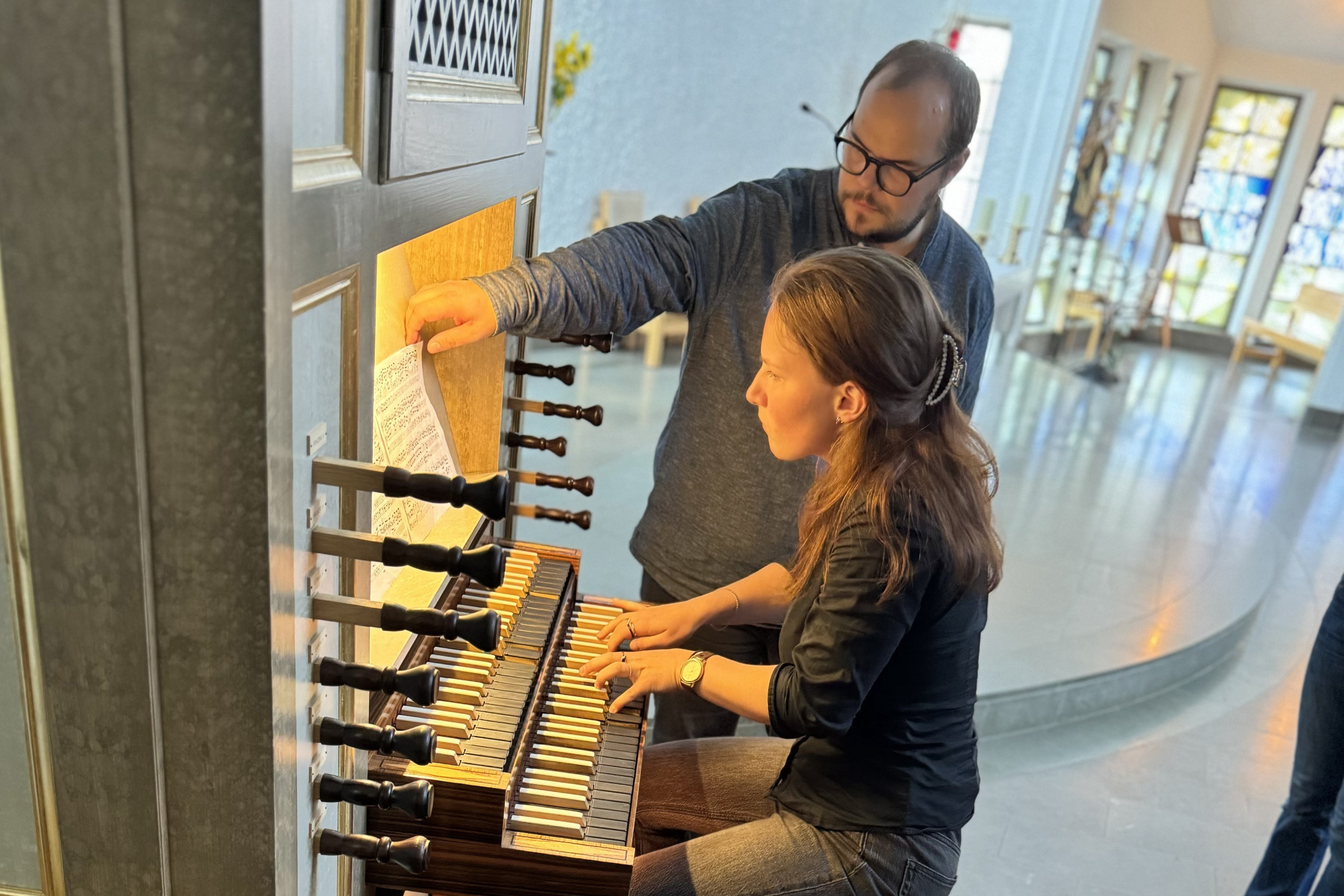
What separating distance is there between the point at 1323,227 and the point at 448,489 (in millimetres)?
14939

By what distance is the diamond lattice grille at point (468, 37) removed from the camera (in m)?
1.05

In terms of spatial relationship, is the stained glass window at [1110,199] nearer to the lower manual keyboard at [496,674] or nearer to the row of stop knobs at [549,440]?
the row of stop knobs at [549,440]

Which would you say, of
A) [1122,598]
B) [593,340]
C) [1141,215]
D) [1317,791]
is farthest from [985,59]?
[593,340]

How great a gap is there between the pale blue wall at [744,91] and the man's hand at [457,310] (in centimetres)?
507

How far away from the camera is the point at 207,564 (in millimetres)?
853

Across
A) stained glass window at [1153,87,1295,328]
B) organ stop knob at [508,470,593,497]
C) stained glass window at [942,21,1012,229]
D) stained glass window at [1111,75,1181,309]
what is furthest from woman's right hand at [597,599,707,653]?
stained glass window at [1153,87,1295,328]

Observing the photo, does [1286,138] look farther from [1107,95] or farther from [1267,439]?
[1267,439]

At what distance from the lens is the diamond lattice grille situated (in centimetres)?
105

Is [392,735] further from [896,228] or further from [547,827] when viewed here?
[896,228]

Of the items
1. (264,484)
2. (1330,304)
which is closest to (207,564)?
(264,484)

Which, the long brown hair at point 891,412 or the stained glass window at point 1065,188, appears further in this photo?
the stained glass window at point 1065,188

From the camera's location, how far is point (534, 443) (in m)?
1.87

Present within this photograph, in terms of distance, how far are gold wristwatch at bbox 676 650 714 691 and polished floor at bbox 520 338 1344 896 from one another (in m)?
1.81

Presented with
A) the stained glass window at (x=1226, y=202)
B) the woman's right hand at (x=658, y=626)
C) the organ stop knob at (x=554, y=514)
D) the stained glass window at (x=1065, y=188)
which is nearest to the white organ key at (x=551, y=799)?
the woman's right hand at (x=658, y=626)
